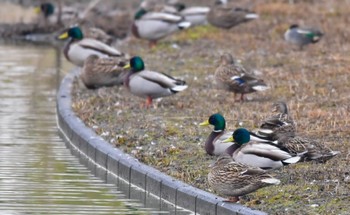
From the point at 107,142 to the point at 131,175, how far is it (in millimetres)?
1680

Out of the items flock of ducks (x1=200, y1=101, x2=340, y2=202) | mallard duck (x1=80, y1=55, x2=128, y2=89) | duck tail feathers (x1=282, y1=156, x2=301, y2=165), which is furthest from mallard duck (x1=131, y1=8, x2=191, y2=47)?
duck tail feathers (x1=282, y1=156, x2=301, y2=165)

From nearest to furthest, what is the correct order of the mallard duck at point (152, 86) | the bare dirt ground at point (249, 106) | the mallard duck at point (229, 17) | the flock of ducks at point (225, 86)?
the flock of ducks at point (225, 86), the bare dirt ground at point (249, 106), the mallard duck at point (152, 86), the mallard duck at point (229, 17)

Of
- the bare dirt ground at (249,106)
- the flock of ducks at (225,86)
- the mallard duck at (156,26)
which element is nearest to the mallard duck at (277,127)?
the flock of ducks at (225,86)

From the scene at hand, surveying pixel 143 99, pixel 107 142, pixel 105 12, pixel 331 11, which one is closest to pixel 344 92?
pixel 143 99

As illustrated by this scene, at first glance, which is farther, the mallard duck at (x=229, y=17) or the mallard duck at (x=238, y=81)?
the mallard duck at (x=229, y=17)

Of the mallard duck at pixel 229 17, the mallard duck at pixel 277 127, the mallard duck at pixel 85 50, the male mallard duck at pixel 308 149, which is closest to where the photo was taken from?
the male mallard duck at pixel 308 149

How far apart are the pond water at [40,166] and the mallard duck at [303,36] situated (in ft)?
14.7

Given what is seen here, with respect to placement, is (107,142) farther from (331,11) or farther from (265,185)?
(331,11)

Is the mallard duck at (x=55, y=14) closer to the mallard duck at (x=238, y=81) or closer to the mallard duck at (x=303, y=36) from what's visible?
the mallard duck at (x=303, y=36)

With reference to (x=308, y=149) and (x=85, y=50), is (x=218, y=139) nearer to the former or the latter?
(x=308, y=149)

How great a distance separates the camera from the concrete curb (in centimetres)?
1012

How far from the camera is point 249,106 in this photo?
1586 cm

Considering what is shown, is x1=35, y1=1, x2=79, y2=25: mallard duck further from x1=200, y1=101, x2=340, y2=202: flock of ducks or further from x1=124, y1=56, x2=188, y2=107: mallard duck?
x1=200, y1=101, x2=340, y2=202: flock of ducks

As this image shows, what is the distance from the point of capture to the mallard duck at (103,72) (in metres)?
18.0
